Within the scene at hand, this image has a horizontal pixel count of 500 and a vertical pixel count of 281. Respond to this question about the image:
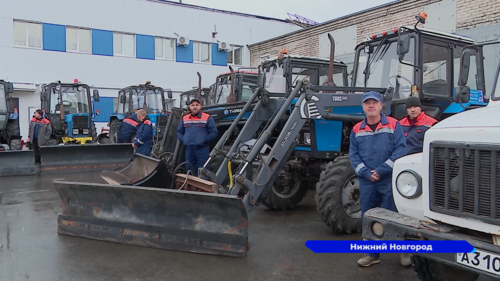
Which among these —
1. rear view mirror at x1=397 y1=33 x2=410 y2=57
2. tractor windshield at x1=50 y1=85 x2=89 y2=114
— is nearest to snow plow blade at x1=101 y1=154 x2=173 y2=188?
rear view mirror at x1=397 y1=33 x2=410 y2=57

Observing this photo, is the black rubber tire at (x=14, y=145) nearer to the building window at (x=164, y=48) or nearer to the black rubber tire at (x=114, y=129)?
the black rubber tire at (x=114, y=129)

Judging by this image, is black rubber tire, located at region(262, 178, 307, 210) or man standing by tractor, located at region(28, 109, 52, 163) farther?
man standing by tractor, located at region(28, 109, 52, 163)

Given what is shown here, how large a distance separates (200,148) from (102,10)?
1656 cm

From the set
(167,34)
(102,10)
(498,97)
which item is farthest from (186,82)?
(498,97)

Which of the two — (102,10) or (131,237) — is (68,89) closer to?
(102,10)

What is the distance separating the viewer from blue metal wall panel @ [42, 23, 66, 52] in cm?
1931

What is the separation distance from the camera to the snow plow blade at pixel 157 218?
4.38 meters

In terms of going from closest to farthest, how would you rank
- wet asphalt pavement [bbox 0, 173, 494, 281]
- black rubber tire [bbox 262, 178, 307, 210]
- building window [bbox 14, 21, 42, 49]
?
wet asphalt pavement [bbox 0, 173, 494, 281] < black rubber tire [bbox 262, 178, 307, 210] < building window [bbox 14, 21, 42, 49]

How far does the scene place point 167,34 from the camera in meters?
22.6

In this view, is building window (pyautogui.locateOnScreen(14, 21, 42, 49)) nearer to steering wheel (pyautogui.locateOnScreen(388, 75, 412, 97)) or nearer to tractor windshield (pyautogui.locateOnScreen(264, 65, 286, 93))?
tractor windshield (pyautogui.locateOnScreen(264, 65, 286, 93))

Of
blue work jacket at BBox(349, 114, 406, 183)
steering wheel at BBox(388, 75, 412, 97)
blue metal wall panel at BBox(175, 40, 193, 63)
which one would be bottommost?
blue work jacket at BBox(349, 114, 406, 183)

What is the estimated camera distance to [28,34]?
18969 millimetres

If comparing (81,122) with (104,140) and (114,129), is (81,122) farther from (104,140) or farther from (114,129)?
(114,129)

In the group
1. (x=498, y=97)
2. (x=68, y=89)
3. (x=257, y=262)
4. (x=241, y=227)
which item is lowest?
(x=257, y=262)
